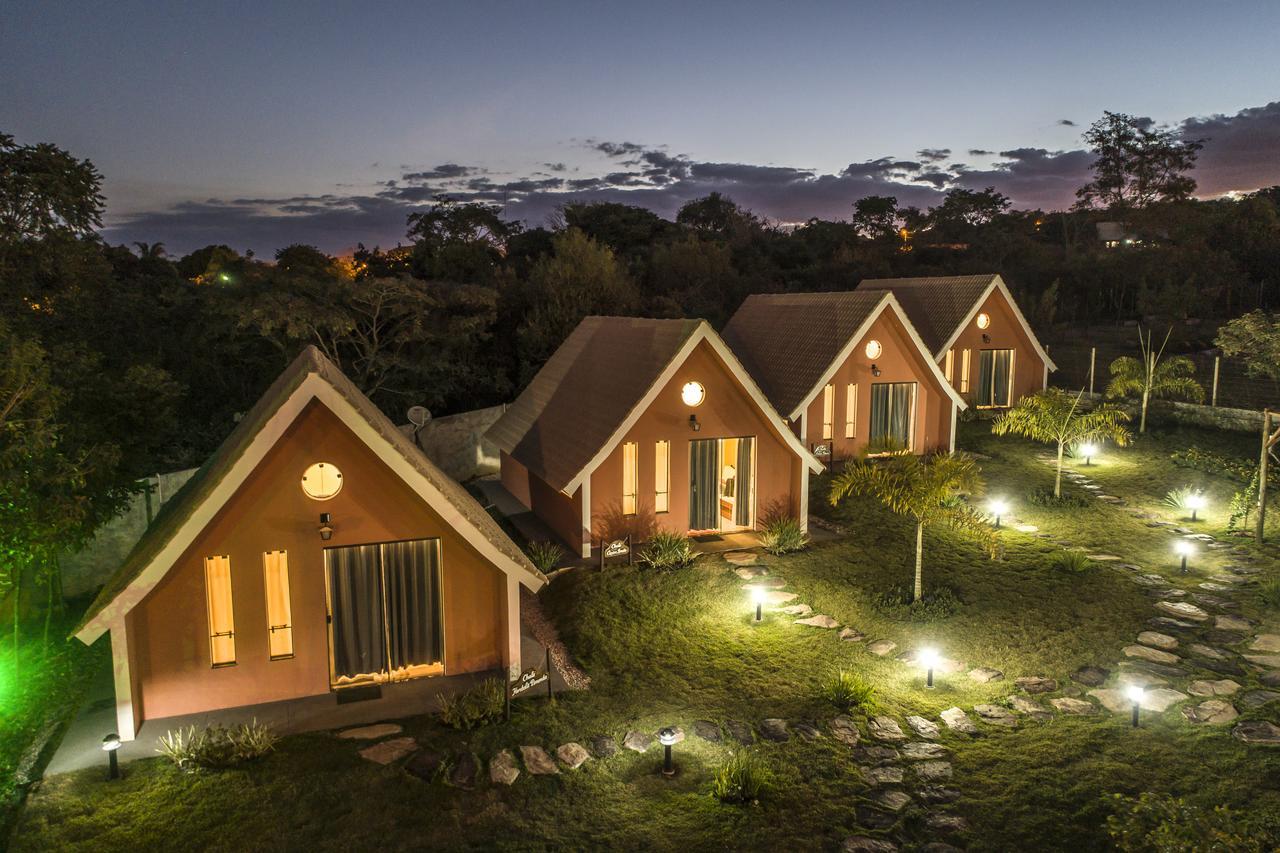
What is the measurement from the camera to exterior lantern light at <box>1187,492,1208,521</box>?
18092 mm

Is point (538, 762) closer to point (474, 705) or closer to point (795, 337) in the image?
point (474, 705)

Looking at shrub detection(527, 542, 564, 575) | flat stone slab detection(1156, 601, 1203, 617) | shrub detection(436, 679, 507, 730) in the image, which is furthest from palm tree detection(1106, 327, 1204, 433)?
shrub detection(436, 679, 507, 730)

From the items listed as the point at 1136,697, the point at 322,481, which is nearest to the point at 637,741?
the point at 322,481

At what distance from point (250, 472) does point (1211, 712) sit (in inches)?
460

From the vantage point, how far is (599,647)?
12.3 m

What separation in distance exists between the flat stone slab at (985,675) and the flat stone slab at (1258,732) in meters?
2.57

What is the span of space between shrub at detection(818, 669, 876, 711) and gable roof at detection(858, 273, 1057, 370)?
19643mm

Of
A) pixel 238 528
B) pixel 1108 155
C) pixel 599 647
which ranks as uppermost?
pixel 1108 155

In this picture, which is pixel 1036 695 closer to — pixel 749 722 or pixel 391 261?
pixel 749 722

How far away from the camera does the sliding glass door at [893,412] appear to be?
23453 mm

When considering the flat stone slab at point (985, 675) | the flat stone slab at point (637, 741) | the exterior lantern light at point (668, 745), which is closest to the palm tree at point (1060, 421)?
the flat stone slab at point (985, 675)

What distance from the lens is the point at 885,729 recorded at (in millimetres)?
9742

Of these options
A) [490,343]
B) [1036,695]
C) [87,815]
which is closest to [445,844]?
[87,815]

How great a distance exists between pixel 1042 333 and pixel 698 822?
37.0m
